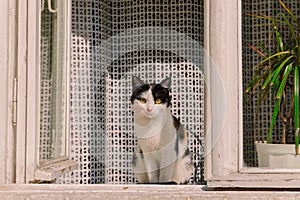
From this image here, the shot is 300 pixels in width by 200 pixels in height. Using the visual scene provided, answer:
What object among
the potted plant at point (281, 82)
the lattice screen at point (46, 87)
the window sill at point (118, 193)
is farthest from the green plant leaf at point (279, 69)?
the lattice screen at point (46, 87)

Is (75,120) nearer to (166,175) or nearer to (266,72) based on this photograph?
(166,175)

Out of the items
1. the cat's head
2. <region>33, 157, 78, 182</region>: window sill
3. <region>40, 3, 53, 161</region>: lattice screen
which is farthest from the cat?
<region>40, 3, 53, 161</region>: lattice screen

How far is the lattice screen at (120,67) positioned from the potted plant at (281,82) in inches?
16.4

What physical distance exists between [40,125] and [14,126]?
0.07 metres

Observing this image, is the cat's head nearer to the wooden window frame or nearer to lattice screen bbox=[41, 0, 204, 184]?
lattice screen bbox=[41, 0, 204, 184]

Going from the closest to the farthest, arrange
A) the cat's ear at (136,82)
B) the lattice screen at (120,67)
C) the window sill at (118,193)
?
the window sill at (118,193) < the lattice screen at (120,67) < the cat's ear at (136,82)

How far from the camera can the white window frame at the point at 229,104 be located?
1.23m

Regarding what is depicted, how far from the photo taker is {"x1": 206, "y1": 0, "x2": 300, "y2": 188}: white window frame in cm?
123

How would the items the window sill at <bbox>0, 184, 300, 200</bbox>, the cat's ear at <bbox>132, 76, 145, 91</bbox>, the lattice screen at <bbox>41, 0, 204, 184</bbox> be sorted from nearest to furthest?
the window sill at <bbox>0, 184, 300, 200</bbox>, the lattice screen at <bbox>41, 0, 204, 184</bbox>, the cat's ear at <bbox>132, 76, 145, 91</bbox>

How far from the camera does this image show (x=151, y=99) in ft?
6.05

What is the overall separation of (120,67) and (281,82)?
0.70m

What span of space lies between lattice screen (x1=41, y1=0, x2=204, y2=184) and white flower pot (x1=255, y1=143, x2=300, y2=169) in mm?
473

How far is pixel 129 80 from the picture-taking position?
1.86 metres

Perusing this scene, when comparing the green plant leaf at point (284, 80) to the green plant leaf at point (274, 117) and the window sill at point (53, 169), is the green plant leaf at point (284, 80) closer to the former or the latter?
the green plant leaf at point (274, 117)
